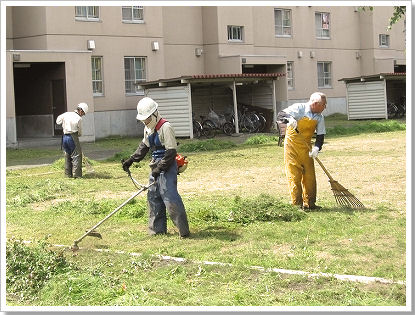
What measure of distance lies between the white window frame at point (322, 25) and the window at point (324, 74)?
155 centimetres

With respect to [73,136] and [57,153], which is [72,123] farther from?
[57,153]

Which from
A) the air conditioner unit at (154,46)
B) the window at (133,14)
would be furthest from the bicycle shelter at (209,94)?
the window at (133,14)

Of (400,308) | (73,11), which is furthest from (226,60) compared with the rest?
(400,308)

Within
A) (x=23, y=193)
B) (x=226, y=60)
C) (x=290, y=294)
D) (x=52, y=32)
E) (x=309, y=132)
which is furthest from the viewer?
(x=226, y=60)

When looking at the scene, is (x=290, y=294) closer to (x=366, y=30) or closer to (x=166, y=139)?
A: (x=166, y=139)

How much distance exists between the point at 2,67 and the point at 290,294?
3691 millimetres

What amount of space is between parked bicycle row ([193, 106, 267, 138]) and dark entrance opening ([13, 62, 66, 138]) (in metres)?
5.50

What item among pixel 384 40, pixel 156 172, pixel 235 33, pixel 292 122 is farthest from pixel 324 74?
pixel 156 172

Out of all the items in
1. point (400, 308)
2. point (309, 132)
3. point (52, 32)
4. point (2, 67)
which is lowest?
point (400, 308)

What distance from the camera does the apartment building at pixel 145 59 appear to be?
31766 mm

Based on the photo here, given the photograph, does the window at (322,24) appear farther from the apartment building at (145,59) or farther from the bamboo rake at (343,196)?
the bamboo rake at (343,196)

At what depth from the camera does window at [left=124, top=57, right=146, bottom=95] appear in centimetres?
3530

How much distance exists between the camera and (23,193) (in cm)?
1582

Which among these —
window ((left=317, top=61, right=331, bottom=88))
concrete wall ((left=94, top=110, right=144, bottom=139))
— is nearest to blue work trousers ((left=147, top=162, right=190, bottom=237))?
concrete wall ((left=94, top=110, right=144, bottom=139))
